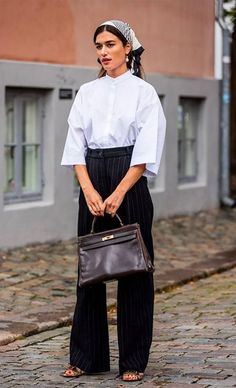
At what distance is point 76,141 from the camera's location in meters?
6.92

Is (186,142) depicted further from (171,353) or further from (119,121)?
(119,121)

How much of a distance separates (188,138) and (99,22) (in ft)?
10.8

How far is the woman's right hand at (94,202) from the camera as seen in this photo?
265 inches

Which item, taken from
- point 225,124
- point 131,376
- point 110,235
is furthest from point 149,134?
point 225,124

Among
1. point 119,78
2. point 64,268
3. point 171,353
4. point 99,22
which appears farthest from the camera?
point 99,22

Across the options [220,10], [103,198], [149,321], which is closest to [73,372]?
[149,321]

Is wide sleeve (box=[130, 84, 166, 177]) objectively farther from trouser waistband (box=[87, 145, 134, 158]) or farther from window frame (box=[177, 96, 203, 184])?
window frame (box=[177, 96, 203, 184])

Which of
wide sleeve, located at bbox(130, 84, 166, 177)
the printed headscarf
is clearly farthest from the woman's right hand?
the printed headscarf

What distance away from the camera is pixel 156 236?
1469cm

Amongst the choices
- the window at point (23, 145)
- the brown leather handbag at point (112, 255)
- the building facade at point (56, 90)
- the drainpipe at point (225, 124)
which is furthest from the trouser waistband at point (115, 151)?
the drainpipe at point (225, 124)

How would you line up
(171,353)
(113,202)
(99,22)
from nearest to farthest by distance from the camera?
(113,202), (171,353), (99,22)

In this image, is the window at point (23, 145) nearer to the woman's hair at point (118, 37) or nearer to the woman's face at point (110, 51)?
the woman's hair at point (118, 37)

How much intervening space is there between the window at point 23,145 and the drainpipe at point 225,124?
498 centimetres

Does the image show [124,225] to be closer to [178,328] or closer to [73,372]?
[73,372]
